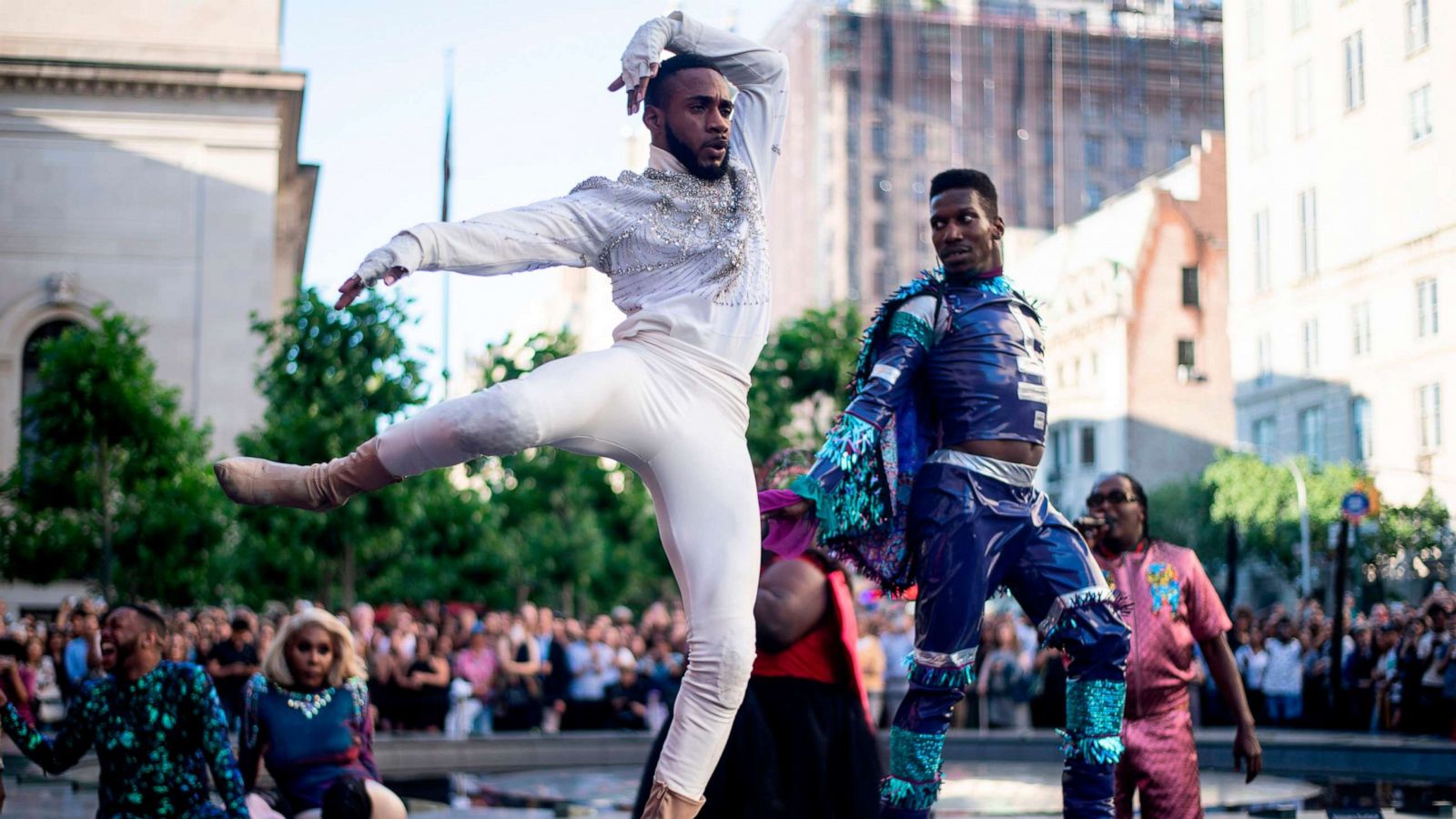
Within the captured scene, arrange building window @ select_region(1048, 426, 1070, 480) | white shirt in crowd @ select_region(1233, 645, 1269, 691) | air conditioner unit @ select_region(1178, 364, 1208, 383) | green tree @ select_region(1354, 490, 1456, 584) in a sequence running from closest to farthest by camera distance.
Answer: white shirt in crowd @ select_region(1233, 645, 1269, 691) < green tree @ select_region(1354, 490, 1456, 584) < air conditioner unit @ select_region(1178, 364, 1208, 383) < building window @ select_region(1048, 426, 1070, 480)

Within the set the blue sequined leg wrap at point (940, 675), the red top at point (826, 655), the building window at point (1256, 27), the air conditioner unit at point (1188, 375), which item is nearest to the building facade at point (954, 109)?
the air conditioner unit at point (1188, 375)

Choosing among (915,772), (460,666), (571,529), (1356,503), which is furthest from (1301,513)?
(915,772)

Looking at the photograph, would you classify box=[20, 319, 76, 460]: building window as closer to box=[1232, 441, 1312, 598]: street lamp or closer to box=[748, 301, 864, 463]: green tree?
box=[748, 301, 864, 463]: green tree

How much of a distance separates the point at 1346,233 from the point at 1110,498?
113ft

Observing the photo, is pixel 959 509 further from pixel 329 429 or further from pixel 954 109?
pixel 954 109

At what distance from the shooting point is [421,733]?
18.1 meters

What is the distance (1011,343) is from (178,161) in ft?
113

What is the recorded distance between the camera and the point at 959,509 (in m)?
5.98

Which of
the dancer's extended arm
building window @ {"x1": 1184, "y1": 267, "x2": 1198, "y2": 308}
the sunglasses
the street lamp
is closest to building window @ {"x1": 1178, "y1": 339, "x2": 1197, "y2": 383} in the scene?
building window @ {"x1": 1184, "y1": 267, "x2": 1198, "y2": 308}

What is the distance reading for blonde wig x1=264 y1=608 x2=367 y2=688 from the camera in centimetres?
704

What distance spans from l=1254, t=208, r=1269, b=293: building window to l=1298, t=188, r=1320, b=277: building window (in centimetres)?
168

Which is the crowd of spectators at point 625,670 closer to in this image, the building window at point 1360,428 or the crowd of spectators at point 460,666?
the crowd of spectators at point 460,666

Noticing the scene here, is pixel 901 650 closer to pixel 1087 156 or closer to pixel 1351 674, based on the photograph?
pixel 1351 674

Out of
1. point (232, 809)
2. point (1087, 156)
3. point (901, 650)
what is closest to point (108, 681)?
point (232, 809)
